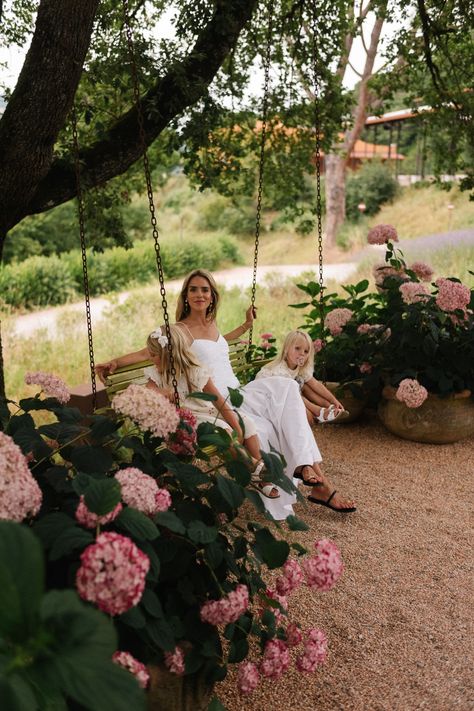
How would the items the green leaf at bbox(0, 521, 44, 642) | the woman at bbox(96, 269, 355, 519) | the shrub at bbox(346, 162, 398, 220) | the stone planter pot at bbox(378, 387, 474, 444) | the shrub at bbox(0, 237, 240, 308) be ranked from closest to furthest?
the green leaf at bbox(0, 521, 44, 642) → the woman at bbox(96, 269, 355, 519) → the stone planter pot at bbox(378, 387, 474, 444) → the shrub at bbox(0, 237, 240, 308) → the shrub at bbox(346, 162, 398, 220)

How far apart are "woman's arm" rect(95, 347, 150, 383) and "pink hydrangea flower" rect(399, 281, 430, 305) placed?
1.64 m

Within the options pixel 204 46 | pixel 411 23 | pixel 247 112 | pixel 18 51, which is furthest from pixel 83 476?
pixel 411 23

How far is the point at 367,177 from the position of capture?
70.7 ft

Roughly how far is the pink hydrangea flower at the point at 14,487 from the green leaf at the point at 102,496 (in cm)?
9

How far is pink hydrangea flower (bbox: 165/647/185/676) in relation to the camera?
1.50 m

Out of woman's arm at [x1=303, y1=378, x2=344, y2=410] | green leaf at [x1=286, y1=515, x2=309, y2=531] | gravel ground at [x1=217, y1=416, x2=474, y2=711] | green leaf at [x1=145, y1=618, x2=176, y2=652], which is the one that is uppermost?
green leaf at [x1=286, y1=515, x2=309, y2=531]

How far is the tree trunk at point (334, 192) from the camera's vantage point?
14820mm

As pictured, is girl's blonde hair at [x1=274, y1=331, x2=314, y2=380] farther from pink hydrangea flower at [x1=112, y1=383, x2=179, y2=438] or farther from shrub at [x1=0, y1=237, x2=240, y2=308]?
shrub at [x1=0, y1=237, x2=240, y2=308]

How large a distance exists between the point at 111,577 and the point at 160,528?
548 millimetres

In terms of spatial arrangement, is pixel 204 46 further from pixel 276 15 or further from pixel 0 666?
pixel 0 666

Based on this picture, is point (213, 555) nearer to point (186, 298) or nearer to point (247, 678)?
point (247, 678)

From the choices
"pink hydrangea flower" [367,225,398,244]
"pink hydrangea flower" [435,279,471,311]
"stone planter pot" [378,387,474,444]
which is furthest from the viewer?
"pink hydrangea flower" [367,225,398,244]

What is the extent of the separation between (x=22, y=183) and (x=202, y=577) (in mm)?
2125

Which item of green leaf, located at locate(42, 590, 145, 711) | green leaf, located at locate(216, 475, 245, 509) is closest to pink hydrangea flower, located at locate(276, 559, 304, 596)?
green leaf, located at locate(216, 475, 245, 509)
